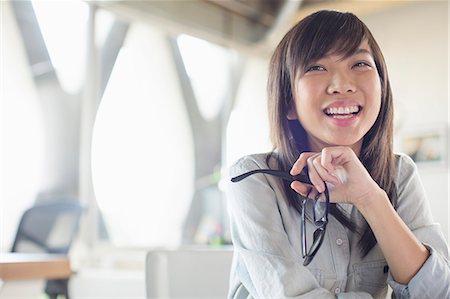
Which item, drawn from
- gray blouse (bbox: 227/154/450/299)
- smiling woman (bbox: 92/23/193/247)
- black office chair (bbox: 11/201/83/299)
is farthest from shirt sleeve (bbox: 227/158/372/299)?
smiling woman (bbox: 92/23/193/247)

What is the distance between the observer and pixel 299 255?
997mm

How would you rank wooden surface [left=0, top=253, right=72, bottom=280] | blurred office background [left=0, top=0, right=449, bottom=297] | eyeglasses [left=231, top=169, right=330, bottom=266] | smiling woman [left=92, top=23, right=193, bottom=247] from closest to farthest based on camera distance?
eyeglasses [left=231, top=169, right=330, bottom=266] < wooden surface [left=0, top=253, right=72, bottom=280] < blurred office background [left=0, top=0, right=449, bottom=297] < smiling woman [left=92, top=23, right=193, bottom=247]

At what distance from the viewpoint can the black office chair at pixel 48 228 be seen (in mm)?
3662

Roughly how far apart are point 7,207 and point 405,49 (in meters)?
4.23

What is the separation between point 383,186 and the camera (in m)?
1.13

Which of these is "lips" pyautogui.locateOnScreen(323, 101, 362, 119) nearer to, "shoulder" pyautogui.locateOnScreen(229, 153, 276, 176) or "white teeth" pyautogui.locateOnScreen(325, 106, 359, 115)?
"white teeth" pyautogui.locateOnScreen(325, 106, 359, 115)

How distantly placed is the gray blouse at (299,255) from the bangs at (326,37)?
0.23m

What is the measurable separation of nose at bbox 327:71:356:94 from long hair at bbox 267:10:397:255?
52 millimetres

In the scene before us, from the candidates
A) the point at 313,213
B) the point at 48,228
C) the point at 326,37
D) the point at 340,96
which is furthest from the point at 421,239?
the point at 48,228

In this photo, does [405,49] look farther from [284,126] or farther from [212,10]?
[284,126]

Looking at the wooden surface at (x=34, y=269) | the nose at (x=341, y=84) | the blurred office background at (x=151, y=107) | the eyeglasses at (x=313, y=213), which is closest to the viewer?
the eyeglasses at (x=313, y=213)

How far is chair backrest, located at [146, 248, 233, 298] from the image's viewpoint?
1072mm

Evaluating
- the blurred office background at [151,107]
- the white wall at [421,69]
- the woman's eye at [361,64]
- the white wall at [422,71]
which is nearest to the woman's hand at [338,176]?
the woman's eye at [361,64]

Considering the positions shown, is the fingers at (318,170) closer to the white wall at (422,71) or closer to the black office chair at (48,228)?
the black office chair at (48,228)
